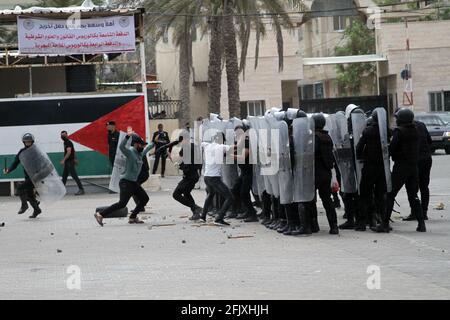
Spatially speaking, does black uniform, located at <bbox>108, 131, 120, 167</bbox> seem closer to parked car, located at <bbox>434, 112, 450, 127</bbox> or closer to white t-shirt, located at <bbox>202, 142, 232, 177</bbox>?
white t-shirt, located at <bbox>202, 142, 232, 177</bbox>

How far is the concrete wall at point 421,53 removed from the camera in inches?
1956

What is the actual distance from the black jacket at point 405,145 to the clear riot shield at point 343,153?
1.14m

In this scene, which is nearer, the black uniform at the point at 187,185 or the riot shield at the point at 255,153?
the riot shield at the point at 255,153

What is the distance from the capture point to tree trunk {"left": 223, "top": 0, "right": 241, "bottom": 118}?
33312 mm

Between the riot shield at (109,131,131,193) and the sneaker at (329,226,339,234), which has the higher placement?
the riot shield at (109,131,131,193)

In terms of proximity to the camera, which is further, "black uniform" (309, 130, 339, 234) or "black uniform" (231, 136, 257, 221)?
"black uniform" (231, 136, 257, 221)

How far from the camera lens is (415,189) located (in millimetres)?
15102

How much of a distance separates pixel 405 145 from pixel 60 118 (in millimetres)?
14249

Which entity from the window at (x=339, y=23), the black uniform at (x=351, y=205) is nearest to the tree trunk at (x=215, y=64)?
the black uniform at (x=351, y=205)

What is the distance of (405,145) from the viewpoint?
15094 mm

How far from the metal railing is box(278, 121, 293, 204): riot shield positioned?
27740mm

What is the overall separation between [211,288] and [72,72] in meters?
21.3

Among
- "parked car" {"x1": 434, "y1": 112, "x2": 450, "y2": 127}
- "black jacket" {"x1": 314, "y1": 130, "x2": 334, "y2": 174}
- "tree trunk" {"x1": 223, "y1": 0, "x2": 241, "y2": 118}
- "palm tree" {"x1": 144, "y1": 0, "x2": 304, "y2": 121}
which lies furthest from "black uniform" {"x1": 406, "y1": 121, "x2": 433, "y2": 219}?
"parked car" {"x1": 434, "y1": 112, "x2": 450, "y2": 127}

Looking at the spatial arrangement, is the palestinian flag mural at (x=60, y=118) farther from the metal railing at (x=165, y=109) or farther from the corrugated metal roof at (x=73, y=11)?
the metal railing at (x=165, y=109)
